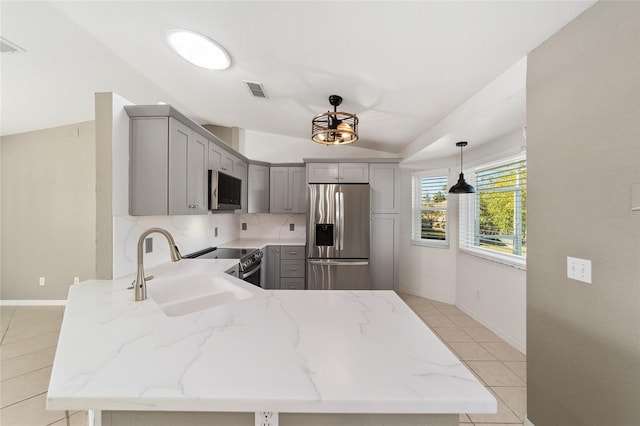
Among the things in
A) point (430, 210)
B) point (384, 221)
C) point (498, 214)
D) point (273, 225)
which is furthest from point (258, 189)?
point (498, 214)

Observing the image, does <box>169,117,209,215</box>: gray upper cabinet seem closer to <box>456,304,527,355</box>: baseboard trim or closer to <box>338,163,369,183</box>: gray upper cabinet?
<box>338,163,369,183</box>: gray upper cabinet

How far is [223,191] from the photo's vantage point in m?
2.79

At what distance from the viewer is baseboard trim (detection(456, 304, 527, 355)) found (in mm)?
2437

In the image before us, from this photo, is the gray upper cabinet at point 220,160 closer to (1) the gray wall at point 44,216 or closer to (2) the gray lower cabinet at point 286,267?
(2) the gray lower cabinet at point 286,267

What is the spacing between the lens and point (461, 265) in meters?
3.48

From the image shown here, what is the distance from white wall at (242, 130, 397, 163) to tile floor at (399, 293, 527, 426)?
2.63 metres

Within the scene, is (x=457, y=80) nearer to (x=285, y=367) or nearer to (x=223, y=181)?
(x=285, y=367)

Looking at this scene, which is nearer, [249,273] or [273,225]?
[249,273]

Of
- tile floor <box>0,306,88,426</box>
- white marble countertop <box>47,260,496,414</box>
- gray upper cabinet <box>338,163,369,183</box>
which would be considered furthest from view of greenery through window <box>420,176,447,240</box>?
tile floor <box>0,306,88,426</box>

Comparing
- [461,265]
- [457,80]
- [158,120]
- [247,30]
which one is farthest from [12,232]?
[461,265]

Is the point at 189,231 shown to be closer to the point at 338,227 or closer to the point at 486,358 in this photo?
the point at 338,227

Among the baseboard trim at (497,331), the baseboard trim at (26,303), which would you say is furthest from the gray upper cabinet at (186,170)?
the baseboard trim at (497,331)

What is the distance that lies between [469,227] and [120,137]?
396 cm

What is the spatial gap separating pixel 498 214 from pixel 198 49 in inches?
137
